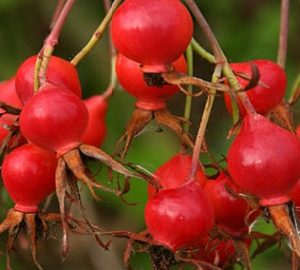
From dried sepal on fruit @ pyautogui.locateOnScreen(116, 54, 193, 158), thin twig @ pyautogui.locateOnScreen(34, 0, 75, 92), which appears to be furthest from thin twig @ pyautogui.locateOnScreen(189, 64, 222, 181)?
thin twig @ pyautogui.locateOnScreen(34, 0, 75, 92)

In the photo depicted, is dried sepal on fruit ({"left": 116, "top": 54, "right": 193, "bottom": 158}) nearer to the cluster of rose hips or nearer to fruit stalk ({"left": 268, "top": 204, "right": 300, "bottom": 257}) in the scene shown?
the cluster of rose hips

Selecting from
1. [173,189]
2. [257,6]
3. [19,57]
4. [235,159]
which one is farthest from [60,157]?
[257,6]

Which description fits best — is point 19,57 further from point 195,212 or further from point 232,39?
point 195,212

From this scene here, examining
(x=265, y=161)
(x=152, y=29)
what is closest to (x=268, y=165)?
(x=265, y=161)

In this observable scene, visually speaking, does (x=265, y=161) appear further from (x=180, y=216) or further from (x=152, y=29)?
(x=152, y=29)

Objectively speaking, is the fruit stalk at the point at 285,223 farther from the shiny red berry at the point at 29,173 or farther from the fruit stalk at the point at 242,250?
the shiny red berry at the point at 29,173

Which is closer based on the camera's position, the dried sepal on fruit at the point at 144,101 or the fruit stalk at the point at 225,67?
the fruit stalk at the point at 225,67

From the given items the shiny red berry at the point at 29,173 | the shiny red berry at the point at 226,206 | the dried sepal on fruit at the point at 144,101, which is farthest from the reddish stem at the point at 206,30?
the shiny red berry at the point at 29,173
